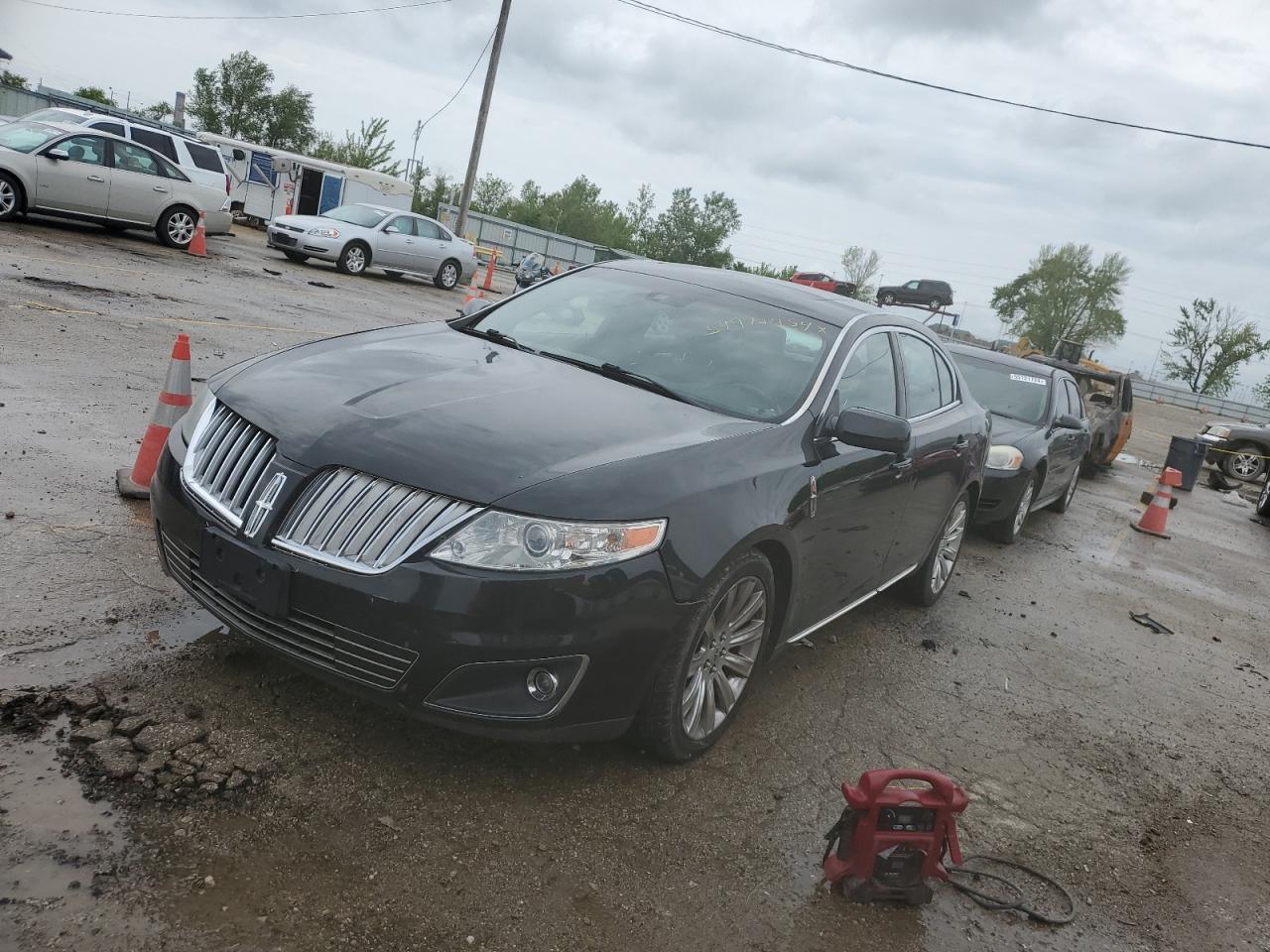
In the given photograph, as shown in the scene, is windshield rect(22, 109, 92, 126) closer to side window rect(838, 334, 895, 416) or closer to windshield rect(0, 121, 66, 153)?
windshield rect(0, 121, 66, 153)

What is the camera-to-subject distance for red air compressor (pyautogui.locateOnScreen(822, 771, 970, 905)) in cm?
299

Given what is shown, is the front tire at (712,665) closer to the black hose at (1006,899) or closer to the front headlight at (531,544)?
the front headlight at (531,544)

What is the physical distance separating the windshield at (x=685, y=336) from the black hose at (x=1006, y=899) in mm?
1740

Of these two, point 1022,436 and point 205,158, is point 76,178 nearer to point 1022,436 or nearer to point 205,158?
point 205,158

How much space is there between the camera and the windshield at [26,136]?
1457 centimetres

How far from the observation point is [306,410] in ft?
10.7

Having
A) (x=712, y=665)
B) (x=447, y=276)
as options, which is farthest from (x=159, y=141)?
(x=712, y=665)

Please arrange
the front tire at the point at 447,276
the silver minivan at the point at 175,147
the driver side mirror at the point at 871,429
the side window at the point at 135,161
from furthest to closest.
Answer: the front tire at the point at 447,276
the silver minivan at the point at 175,147
the side window at the point at 135,161
the driver side mirror at the point at 871,429

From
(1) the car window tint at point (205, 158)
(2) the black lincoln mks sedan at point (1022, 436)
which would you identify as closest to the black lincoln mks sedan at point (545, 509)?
(2) the black lincoln mks sedan at point (1022, 436)

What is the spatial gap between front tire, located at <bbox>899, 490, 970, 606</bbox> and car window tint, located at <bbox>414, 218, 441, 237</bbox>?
58.6 ft

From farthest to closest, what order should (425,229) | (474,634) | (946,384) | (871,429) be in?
(425,229), (946,384), (871,429), (474,634)

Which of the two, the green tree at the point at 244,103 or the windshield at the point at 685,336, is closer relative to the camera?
the windshield at the point at 685,336

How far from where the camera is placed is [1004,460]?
8578 millimetres

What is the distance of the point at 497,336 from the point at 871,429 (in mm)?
1699
